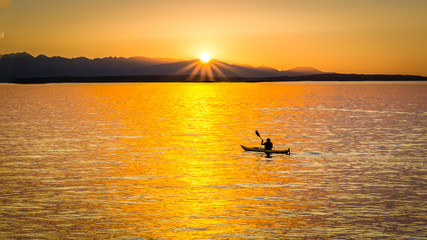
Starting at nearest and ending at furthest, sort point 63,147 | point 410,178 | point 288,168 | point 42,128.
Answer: point 410,178
point 288,168
point 63,147
point 42,128

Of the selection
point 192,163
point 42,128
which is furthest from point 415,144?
point 42,128

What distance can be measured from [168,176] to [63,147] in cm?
2049

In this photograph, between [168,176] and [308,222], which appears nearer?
[308,222]

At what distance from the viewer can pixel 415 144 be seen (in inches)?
2329

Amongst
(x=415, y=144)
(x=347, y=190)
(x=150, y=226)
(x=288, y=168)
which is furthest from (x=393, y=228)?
(x=415, y=144)

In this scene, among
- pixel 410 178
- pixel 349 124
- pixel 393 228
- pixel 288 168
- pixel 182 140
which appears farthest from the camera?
pixel 349 124

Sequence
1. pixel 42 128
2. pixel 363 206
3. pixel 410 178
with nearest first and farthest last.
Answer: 1. pixel 363 206
2. pixel 410 178
3. pixel 42 128

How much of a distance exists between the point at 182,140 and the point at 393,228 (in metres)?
39.4

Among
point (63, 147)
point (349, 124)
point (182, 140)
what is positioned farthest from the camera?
point (349, 124)

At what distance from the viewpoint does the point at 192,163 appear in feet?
150

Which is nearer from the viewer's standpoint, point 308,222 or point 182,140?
point 308,222

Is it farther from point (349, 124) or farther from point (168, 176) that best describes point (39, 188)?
point (349, 124)

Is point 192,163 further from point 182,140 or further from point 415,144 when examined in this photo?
point 415,144

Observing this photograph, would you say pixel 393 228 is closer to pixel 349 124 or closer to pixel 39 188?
pixel 39 188
